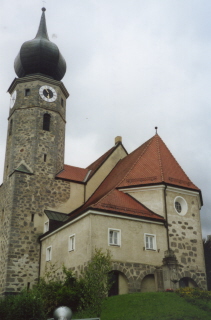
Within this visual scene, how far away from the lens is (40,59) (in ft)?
105

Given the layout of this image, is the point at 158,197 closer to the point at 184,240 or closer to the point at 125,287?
the point at 184,240

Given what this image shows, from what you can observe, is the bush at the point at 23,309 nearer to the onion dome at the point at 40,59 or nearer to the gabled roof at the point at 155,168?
the gabled roof at the point at 155,168

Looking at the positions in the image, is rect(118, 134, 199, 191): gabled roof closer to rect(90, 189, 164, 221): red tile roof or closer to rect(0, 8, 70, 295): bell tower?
rect(90, 189, 164, 221): red tile roof

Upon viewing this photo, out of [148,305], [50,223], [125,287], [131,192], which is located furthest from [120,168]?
[148,305]

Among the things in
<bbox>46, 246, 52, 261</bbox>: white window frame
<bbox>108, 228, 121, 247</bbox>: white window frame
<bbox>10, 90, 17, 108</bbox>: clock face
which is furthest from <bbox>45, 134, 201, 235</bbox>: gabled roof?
<bbox>10, 90, 17, 108</bbox>: clock face

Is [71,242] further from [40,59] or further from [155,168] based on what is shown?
[40,59]

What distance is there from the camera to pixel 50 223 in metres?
26.8

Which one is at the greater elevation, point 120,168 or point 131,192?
point 120,168

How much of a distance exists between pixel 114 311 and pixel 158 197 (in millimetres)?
9149

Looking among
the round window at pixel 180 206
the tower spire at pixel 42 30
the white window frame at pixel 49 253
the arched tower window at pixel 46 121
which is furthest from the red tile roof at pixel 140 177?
the tower spire at pixel 42 30

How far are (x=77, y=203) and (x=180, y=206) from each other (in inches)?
327

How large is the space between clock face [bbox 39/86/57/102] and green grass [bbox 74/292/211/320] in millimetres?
18203

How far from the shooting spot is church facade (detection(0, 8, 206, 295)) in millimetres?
21672

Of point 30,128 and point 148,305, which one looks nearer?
point 148,305
